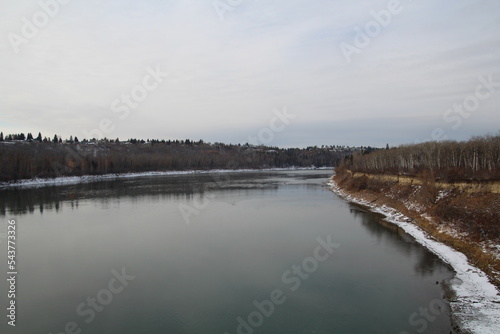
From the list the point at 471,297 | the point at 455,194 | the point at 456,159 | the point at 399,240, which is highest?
the point at 456,159

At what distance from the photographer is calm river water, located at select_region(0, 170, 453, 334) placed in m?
7.60

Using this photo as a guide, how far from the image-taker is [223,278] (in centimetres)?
1015

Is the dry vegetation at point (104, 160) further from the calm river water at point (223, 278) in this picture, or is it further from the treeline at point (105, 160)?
the calm river water at point (223, 278)

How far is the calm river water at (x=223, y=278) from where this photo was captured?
760 centimetres

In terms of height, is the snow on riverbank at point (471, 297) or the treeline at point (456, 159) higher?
the treeline at point (456, 159)

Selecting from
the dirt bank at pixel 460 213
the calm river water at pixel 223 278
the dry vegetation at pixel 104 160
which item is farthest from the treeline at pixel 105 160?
the dirt bank at pixel 460 213

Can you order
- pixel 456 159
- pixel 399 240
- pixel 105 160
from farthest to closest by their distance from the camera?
pixel 105 160, pixel 456 159, pixel 399 240

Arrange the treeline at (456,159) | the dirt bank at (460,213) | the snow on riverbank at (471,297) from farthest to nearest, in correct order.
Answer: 1. the treeline at (456,159)
2. the dirt bank at (460,213)
3. the snow on riverbank at (471,297)

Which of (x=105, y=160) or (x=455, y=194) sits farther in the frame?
(x=105, y=160)

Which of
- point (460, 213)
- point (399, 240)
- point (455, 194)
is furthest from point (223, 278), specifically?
point (455, 194)

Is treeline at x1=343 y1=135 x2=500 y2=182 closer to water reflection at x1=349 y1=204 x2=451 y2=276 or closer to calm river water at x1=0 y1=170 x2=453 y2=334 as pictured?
water reflection at x1=349 y1=204 x2=451 y2=276

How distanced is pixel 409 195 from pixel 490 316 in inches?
607

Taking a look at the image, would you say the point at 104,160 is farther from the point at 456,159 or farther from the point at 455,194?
the point at 455,194

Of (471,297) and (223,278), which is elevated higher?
(471,297)
